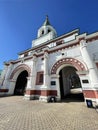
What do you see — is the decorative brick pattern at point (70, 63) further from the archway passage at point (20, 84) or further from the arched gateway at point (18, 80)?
the archway passage at point (20, 84)

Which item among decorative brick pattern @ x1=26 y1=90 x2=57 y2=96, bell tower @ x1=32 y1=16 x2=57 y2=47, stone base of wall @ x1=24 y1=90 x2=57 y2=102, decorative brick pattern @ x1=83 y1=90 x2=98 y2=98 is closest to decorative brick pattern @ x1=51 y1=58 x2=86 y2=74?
decorative brick pattern @ x1=83 y1=90 x2=98 y2=98

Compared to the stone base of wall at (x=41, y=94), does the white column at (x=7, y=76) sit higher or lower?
higher

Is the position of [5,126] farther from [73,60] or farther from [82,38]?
[82,38]

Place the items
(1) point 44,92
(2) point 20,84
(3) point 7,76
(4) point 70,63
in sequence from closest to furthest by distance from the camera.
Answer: (4) point 70,63, (1) point 44,92, (3) point 7,76, (2) point 20,84

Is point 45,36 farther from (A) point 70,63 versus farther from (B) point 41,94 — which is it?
(B) point 41,94

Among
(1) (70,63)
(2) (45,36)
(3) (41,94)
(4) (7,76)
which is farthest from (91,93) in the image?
(2) (45,36)

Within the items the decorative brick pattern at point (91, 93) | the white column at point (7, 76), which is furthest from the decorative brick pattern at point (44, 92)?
the white column at point (7, 76)

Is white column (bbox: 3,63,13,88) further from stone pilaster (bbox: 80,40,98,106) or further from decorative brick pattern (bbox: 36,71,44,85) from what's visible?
stone pilaster (bbox: 80,40,98,106)

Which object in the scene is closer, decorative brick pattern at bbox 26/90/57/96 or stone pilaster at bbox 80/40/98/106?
stone pilaster at bbox 80/40/98/106

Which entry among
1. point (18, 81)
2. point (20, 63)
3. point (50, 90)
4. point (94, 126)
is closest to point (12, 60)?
point (20, 63)

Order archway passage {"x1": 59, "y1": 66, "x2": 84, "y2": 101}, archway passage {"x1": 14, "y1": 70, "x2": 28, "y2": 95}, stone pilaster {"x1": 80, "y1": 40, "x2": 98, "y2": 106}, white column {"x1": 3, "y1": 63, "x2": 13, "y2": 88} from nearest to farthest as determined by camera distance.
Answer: stone pilaster {"x1": 80, "y1": 40, "x2": 98, "y2": 106}, archway passage {"x1": 59, "y1": 66, "x2": 84, "y2": 101}, white column {"x1": 3, "y1": 63, "x2": 13, "y2": 88}, archway passage {"x1": 14, "y1": 70, "x2": 28, "y2": 95}

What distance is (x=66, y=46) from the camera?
1117 centimetres

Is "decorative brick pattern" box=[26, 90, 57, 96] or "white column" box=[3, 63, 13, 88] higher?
"white column" box=[3, 63, 13, 88]

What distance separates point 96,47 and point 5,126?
417 inches
